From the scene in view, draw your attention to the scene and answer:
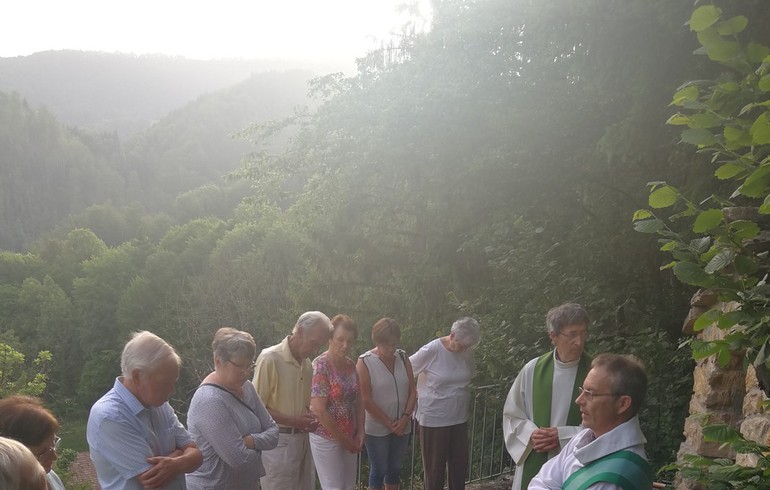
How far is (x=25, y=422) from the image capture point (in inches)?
102

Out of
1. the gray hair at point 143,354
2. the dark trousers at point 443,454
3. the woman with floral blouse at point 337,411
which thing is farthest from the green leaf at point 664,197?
the dark trousers at point 443,454

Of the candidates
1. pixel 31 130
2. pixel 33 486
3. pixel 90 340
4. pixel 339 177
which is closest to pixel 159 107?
pixel 31 130

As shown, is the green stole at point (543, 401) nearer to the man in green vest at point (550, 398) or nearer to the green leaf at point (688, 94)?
the man in green vest at point (550, 398)

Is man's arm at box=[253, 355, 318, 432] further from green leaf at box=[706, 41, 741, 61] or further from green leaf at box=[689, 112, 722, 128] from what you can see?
green leaf at box=[706, 41, 741, 61]

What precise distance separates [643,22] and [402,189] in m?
4.70

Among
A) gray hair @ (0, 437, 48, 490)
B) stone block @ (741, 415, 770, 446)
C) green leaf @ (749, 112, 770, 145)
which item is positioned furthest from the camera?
stone block @ (741, 415, 770, 446)

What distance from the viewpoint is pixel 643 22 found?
551 centimetres

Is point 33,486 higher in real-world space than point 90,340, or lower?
higher

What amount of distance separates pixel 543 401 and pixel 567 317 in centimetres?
49

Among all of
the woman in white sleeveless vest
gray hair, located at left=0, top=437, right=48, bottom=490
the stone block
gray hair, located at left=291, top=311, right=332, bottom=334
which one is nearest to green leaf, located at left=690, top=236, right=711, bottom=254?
the stone block

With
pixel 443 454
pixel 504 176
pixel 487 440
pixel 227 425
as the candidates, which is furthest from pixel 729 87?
pixel 487 440

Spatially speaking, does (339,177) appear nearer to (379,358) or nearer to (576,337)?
(379,358)

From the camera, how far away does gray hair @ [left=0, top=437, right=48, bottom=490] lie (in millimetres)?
1792

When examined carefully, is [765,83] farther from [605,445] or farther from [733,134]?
[605,445]
